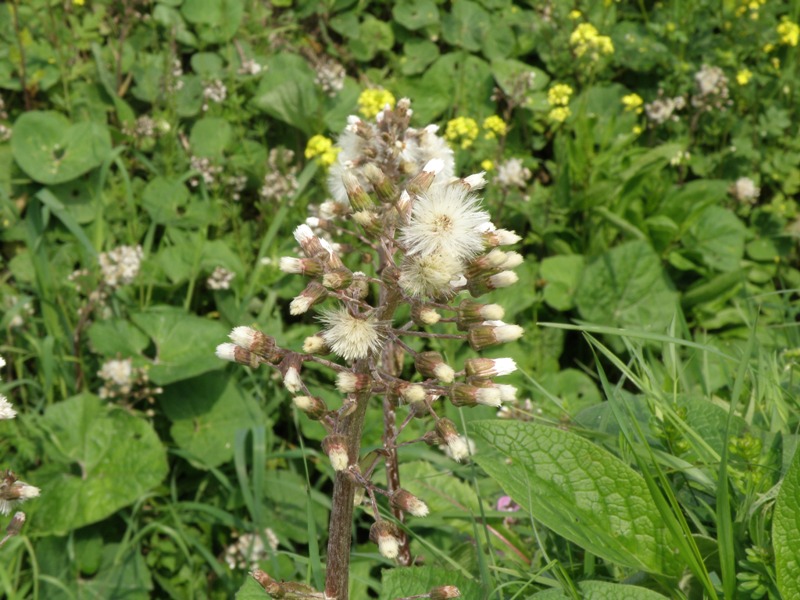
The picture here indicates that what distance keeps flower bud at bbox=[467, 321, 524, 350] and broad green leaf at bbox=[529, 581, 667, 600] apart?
0.53 m

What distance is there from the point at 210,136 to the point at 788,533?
382 centimetres

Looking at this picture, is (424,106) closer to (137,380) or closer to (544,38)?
(544,38)

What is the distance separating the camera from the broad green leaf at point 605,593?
1.80 m

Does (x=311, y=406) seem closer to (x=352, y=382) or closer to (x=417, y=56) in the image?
(x=352, y=382)

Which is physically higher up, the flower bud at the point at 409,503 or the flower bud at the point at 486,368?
the flower bud at the point at 486,368

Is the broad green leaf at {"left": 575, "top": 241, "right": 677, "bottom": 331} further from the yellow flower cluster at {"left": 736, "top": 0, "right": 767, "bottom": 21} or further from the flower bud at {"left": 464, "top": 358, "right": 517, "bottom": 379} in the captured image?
the flower bud at {"left": 464, "top": 358, "right": 517, "bottom": 379}

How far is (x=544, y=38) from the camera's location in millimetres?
5512

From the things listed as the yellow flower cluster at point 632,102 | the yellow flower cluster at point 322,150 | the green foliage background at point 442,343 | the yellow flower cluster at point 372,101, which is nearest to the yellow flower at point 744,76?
the green foliage background at point 442,343

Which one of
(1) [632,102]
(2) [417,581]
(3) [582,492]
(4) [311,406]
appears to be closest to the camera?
(4) [311,406]

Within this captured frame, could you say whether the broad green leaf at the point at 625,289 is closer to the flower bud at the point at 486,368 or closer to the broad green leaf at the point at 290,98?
the broad green leaf at the point at 290,98

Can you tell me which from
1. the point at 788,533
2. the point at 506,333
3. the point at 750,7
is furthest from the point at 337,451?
the point at 750,7

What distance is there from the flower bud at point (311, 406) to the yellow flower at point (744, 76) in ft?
13.4

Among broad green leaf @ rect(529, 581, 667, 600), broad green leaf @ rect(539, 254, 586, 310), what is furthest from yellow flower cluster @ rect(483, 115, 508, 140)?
broad green leaf @ rect(529, 581, 667, 600)

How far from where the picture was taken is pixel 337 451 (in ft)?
5.55
